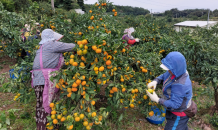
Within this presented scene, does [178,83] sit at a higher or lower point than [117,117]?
higher

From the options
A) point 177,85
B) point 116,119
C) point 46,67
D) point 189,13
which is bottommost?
point 116,119

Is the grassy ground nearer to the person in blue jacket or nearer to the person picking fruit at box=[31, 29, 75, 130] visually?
the person picking fruit at box=[31, 29, 75, 130]

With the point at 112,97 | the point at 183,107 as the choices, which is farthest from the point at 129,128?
the point at 183,107

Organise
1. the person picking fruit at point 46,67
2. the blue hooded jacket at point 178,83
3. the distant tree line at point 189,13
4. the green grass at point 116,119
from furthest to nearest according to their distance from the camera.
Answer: the distant tree line at point 189,13 < the green grass at point 116,119 < the person picking fruit at point 46,67 < the blue hooded jacket at point 178,83

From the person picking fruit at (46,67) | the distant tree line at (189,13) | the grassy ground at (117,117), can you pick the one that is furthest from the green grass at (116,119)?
the distant tree line at (189,13)

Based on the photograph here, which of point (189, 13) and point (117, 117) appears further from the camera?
point (189, 13)

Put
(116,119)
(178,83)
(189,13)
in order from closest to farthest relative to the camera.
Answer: (178,83) < (116,119) < (189,13)

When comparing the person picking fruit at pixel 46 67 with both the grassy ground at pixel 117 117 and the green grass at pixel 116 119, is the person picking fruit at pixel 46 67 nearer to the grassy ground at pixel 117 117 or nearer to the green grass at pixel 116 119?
the grassy ground at pixel 117 117

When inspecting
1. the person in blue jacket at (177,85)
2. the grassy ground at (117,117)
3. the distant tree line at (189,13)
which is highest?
the distant tree line at (189,13)

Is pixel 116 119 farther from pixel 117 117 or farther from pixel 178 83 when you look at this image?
pixel 178 83

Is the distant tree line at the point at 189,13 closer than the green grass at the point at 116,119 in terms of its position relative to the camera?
No

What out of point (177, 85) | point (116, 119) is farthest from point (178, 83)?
point (116, 119)

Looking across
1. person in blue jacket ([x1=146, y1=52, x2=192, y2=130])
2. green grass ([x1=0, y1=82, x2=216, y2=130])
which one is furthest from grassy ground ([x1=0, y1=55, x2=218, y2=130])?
person in blue jacket ([x1=146, y1=52, x2=192, y2=130])

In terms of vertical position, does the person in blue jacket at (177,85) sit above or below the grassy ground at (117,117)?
above
